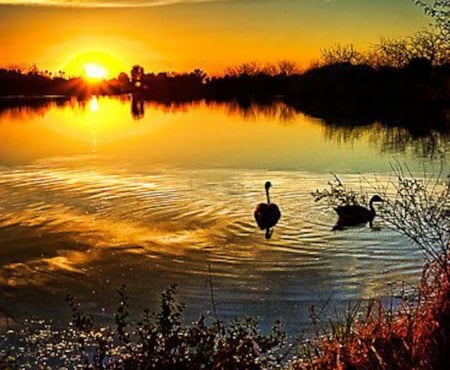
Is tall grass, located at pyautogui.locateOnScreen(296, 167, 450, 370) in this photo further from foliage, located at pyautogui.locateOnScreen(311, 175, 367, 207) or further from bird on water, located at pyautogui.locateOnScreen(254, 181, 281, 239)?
foliage, located at pyautogui.locateOnScreen(311, 175, 367, 207)

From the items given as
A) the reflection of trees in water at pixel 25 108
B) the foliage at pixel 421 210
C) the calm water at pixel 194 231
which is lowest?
the calm water at pixel 194 231

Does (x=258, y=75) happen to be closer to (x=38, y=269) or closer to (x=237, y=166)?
(x=237, y=166)

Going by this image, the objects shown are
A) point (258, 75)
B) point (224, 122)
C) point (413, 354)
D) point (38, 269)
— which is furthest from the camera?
point (258, 75)

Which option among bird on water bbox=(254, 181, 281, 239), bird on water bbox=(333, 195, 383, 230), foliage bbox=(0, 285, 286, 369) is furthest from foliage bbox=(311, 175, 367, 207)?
foliage bbox=(0, 285, 286, 369)

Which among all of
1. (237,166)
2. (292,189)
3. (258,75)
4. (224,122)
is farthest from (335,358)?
(258,75)

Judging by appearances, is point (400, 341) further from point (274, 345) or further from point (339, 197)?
point (339, 197)

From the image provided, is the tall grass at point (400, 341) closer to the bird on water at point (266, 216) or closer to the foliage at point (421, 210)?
the foliage at point (421, 210)

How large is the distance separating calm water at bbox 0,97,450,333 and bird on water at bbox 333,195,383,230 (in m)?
0.25

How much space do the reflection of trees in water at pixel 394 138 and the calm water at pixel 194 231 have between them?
21 cm

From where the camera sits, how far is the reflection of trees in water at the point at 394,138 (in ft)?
73.2

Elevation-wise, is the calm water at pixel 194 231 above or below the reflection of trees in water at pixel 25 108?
below

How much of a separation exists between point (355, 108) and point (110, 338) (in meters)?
40.0

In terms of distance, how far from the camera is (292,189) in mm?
15930

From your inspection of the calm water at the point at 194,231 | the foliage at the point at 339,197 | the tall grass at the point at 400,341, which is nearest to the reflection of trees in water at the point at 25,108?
the calm water at the point at 194,231
